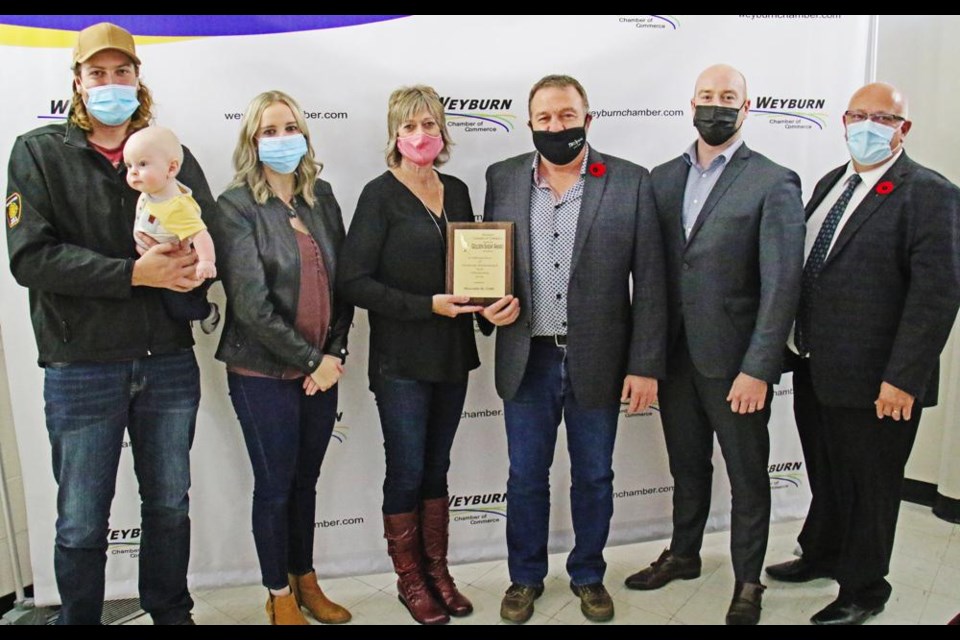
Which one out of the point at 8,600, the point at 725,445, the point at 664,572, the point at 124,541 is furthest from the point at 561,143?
the point at 8,600

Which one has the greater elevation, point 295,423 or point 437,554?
point 295,423

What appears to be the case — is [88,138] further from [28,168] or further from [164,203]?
[164,203]

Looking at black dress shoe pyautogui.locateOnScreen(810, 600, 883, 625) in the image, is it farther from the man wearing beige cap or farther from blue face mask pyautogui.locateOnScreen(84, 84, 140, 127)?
blue face mask pyautogui.locateOnScreen(84, 84, 140, 127)

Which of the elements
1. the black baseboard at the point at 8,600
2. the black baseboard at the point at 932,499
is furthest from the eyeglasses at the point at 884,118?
the black baseboard at the point at 8,600

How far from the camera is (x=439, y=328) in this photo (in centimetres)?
223

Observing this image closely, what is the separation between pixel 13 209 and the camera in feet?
6.25

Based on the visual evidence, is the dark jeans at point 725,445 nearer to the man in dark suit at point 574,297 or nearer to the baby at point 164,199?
the man in dark suit at point 574,297

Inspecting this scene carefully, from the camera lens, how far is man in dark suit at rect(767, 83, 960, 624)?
2100 mm

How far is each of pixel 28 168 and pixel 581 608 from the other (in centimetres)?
221

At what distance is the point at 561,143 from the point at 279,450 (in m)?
1.29

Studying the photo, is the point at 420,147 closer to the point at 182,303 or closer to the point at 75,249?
the point at 182,303

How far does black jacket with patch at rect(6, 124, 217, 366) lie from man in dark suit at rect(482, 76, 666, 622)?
1053 millimetres
